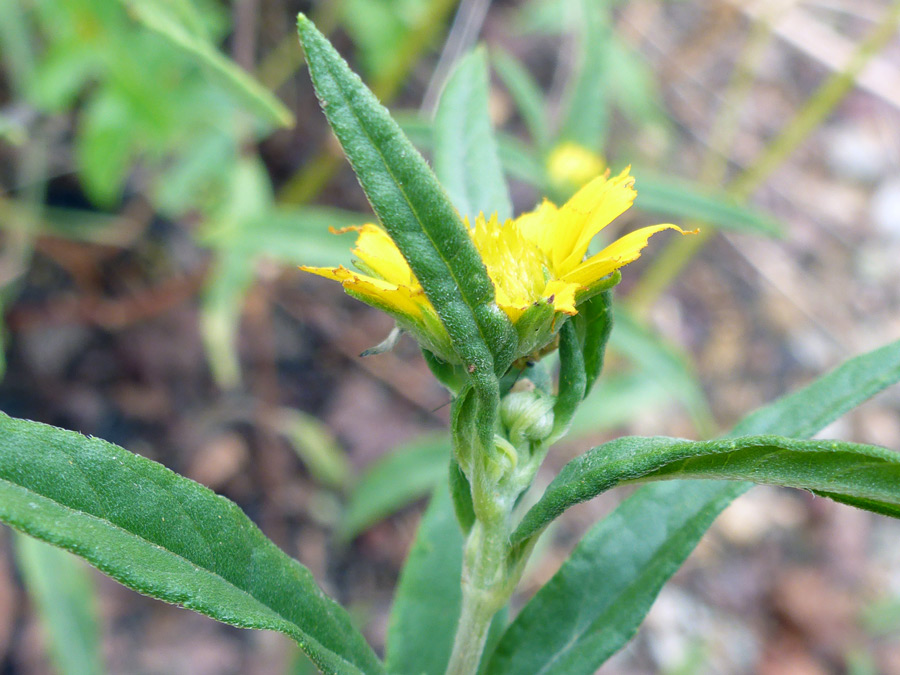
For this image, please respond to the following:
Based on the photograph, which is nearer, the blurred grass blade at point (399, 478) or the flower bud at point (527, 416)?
the flower bud at point (527, 416)

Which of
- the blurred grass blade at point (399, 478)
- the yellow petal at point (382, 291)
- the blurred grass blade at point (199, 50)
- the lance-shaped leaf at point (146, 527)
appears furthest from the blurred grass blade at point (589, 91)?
the lance-shaped leaf at point (146, 527)

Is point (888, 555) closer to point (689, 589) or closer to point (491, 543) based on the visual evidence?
point (689, 589)

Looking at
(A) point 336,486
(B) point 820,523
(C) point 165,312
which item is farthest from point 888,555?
(C) point 165,312

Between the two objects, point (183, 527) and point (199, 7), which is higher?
point (199, 7)

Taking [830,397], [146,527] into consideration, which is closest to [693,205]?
[830,397]

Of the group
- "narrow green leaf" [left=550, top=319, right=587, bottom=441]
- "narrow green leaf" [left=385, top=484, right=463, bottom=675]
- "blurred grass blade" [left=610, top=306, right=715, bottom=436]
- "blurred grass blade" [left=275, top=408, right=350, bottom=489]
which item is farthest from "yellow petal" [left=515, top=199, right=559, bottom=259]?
"blurred grass blade" [left=275, top=408, right=350, bottom=489]

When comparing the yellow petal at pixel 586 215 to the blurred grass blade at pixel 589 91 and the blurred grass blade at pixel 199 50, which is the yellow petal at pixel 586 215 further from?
the blurred grass blade at pixel 589 91
